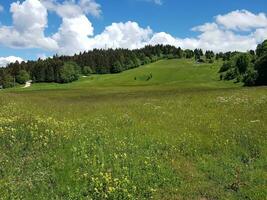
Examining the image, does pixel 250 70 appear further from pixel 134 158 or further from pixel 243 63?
pixel 134 158

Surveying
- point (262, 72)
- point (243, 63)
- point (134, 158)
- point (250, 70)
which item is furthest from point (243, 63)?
point (134, 158)

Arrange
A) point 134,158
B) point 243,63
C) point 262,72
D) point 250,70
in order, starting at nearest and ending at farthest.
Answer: point 134,158, point 262,72, point 250,70, point 243,63

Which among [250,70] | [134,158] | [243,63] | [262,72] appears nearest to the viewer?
[134,158]

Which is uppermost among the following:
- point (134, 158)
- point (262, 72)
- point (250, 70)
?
point (134, 158)

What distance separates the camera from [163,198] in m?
14.9

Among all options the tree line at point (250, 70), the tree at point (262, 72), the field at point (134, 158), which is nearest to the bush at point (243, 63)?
the tree line at point (250, 70)

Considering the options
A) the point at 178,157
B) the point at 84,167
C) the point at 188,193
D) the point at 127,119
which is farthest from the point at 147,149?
the point at 127,119

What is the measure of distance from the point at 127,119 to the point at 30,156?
34.8 ft

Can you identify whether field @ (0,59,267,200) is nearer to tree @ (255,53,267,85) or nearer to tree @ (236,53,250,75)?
tree @ (255,53,267,85)

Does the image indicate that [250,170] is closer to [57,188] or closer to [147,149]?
[147,149]

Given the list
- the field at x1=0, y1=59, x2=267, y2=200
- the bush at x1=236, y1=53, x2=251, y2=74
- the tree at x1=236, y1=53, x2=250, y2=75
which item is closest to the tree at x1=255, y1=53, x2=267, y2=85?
the tree at x1=236, y1=53, x2=250, y2=75

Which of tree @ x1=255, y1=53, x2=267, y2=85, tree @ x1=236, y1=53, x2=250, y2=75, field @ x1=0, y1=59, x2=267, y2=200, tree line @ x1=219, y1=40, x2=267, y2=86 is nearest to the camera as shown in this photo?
field @ x1=0, y1=59, x2=267, y2=200

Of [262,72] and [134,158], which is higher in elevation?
[134,158]

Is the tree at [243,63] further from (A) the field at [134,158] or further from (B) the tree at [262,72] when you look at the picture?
(A) the field at [134,158]
